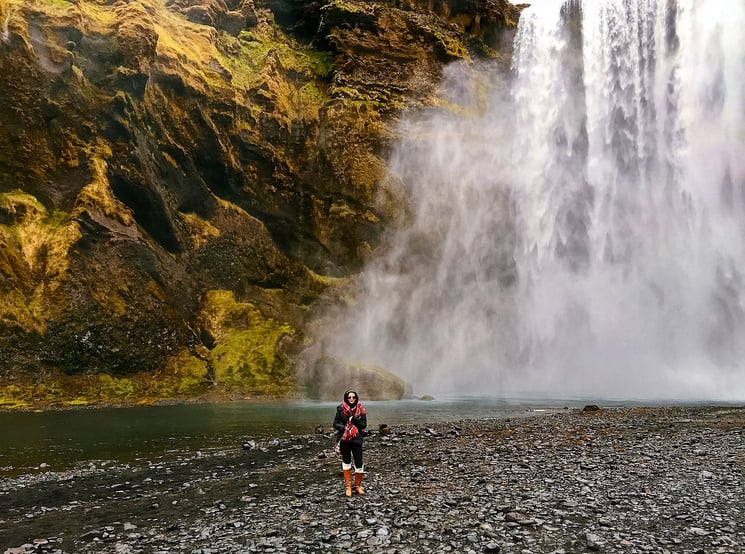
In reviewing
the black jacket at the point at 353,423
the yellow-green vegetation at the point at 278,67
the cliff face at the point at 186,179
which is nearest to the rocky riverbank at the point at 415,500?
the black jacket at the point at 353,423

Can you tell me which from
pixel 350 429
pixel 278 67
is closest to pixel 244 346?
pixel 278 67

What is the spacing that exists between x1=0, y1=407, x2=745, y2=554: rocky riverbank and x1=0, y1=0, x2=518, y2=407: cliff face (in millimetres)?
31167

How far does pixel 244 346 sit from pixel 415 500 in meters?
45.8

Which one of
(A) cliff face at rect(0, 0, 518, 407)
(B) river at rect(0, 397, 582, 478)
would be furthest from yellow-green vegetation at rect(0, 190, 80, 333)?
(B) river at rect(0, 397, 582, 478)

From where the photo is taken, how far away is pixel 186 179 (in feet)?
194

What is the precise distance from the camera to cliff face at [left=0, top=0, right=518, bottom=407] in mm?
45688

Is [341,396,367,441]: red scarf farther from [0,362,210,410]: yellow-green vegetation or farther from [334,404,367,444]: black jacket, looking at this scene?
[0,362,210,410]: yellow-green vegetation

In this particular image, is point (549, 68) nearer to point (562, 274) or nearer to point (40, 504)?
point (562, 274)

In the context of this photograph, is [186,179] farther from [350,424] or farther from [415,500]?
[415,500]

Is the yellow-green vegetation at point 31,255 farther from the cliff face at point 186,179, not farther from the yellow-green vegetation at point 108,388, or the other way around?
the yellow-green vegetation at point 108,388

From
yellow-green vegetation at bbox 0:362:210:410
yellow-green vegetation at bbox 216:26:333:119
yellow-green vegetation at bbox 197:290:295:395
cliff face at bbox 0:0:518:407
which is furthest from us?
yellow-green vegetation at bbox 216:26:333:119

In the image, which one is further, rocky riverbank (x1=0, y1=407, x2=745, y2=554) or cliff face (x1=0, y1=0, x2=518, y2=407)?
cliff face (x1=0, y1=0, x2=518, y2=407)

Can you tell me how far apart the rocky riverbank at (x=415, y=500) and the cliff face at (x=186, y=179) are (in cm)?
3117

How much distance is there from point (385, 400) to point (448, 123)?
45.2 meters
